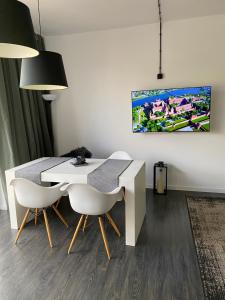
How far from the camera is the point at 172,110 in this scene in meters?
3.77

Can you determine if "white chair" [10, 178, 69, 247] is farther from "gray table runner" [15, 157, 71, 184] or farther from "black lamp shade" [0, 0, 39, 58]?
"black lamp shade" [0, 0, 39, 58]

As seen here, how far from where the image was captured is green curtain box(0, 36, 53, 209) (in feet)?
10.8

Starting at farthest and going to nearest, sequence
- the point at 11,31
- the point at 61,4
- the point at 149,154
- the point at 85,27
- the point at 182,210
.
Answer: the point at 149,154 → the point at 85,27 → the point at 182,210 → the point at 61,4 → the point at 11,31

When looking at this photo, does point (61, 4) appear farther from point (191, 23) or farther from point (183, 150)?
point (183, 150)

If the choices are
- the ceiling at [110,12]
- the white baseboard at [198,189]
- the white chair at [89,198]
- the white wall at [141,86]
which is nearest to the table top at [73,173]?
the white chair at [89,198]

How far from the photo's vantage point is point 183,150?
3.98m

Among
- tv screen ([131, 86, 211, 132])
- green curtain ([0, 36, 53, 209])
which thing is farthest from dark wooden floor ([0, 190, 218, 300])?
tv screen ([131, 86, 211, 132])

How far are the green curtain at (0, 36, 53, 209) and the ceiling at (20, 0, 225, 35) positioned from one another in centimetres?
91

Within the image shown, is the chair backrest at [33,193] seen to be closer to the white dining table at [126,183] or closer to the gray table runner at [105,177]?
the white dining table at [126,183]

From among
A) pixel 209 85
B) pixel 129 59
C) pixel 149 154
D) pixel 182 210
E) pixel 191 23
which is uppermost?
pixel 191 23

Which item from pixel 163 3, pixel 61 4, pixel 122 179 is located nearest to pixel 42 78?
pixel 122 179

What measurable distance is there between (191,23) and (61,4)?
6.66 feet

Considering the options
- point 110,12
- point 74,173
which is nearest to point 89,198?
point 74,173

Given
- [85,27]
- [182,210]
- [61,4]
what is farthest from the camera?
[85,27]
